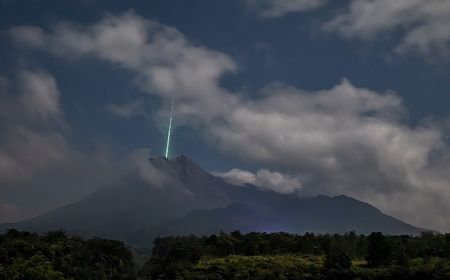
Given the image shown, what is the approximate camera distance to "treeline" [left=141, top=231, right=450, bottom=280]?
85.8 metres

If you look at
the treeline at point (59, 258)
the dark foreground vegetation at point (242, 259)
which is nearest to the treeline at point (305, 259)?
the dark foreground vegetation at point (242, 259)

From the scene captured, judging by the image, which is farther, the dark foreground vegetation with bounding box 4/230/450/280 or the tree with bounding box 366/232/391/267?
the tree with bounding box 366/232/391/267

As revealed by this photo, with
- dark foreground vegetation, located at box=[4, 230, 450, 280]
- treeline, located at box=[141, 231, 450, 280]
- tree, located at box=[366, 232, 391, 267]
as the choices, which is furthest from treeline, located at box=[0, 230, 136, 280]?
tree, located at box=[366, 232, 391, 267]

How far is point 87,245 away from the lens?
120000mm

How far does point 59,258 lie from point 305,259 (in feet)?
152

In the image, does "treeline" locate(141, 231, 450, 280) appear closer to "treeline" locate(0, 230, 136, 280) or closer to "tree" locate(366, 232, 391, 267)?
"tree" locate(366, 232, 391, 267)

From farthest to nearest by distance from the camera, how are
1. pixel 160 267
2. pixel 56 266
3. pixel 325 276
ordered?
pixel 160 267
pixel 56 266
pixel 325 276

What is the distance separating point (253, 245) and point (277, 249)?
5.51 m

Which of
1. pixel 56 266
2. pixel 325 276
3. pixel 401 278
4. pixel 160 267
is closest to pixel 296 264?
pixel 325 276

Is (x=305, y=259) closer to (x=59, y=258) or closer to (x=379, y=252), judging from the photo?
(x=379, y=252)

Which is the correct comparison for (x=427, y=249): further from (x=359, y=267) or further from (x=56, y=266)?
(x=56, y=266)

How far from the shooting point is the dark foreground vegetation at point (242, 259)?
86250 millimetres

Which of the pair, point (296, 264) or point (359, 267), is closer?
point (359, 267)

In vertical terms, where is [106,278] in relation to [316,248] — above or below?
below
